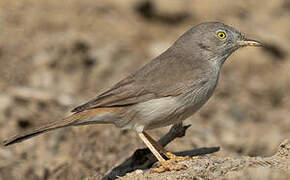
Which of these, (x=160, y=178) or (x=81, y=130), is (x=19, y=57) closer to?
(x=81, y=130)

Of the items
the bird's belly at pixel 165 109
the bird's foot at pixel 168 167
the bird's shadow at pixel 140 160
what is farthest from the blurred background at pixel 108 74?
the bird's foot at pixel 168 167

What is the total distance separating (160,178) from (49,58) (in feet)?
21.0

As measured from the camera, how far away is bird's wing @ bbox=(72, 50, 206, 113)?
6746mm

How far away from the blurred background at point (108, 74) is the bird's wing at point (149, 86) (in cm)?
120

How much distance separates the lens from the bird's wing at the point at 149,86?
675 cm

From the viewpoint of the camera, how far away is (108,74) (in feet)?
39.9

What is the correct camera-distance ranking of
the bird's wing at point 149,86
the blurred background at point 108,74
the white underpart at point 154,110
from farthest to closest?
the blurred background at point 108,74, the bird's wing at point 149,86, the white underpart at point 154,110

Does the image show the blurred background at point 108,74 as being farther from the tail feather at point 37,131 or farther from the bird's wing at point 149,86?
the bird's wing at point 149,86

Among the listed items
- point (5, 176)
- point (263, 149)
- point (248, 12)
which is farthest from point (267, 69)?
point (5, 176)

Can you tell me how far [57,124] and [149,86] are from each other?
1.19 metres

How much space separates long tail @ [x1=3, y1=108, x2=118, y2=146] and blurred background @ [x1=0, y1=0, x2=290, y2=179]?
104cm

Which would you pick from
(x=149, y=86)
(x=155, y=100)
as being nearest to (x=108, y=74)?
(x=149, y=86)

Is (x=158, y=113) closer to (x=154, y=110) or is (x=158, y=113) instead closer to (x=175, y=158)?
(x=154, y=110)

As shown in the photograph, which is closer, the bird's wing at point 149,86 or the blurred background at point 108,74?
the bird's wing at point 149,86
